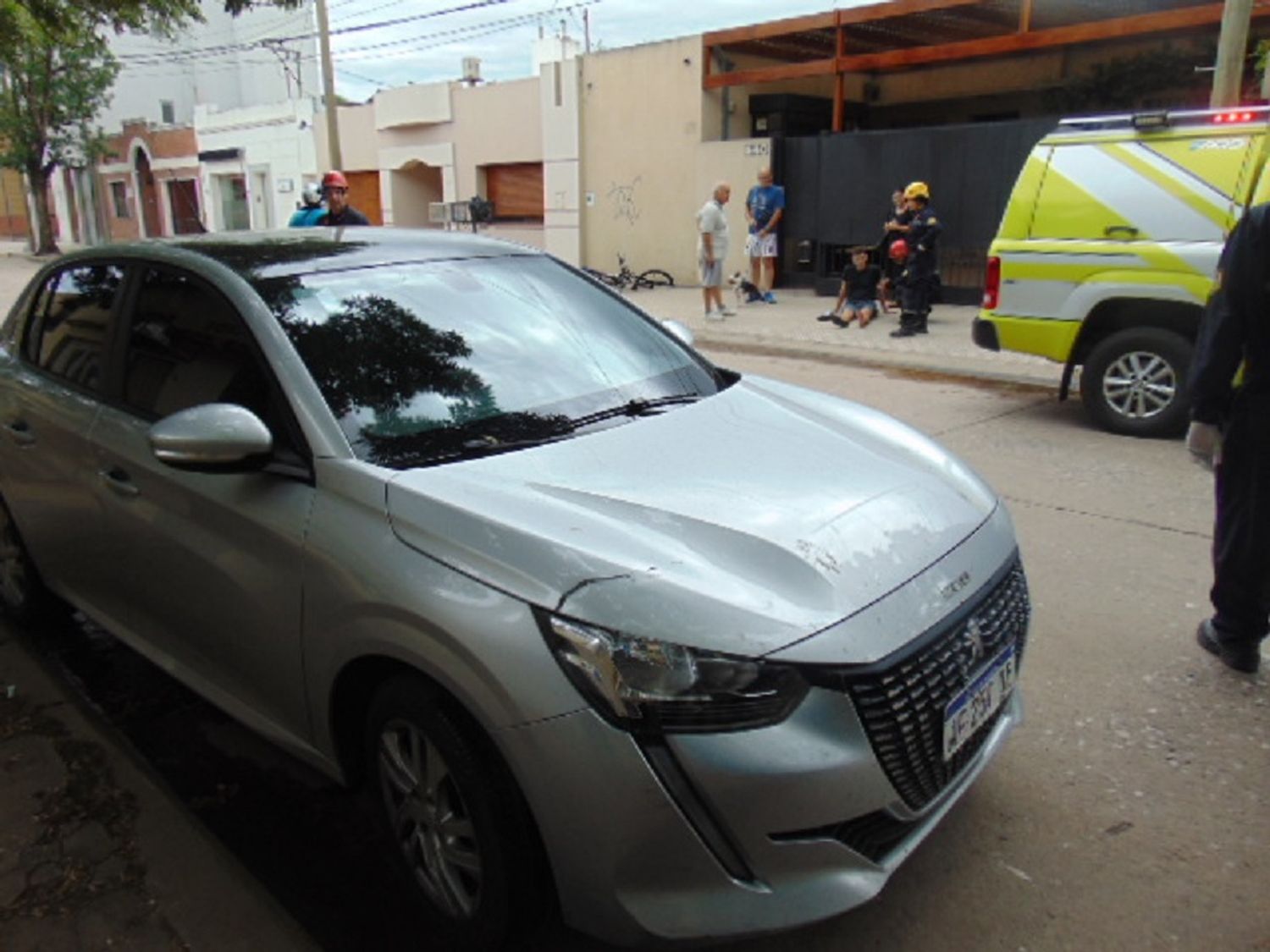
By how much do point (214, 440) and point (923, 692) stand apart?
Answer: 1.76 m

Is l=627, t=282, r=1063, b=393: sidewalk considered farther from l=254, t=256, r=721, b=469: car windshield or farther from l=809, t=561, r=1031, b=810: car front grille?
l=809, t=561, r=1031, b=810: car front grille

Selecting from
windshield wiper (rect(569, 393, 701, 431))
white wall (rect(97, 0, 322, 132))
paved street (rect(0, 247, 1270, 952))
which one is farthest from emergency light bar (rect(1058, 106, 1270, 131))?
white wall (rect(97, 0, 322, 132))

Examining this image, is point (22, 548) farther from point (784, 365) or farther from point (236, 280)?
point (784, 365)

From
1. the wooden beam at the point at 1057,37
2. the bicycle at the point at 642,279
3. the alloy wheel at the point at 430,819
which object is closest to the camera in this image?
the alloy wheel at the point at 430,819

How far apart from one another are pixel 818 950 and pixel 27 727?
278cm

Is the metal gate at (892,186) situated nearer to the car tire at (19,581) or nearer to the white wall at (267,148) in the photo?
the car tire at (19,581)

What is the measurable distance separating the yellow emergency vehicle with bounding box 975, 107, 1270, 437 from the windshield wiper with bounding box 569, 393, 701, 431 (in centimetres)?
501

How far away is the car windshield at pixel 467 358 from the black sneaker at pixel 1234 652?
2118 millimetres

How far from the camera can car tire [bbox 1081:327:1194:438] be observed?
22.5 ft

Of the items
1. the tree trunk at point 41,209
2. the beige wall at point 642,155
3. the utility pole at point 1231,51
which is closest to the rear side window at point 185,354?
the utility pole at point 1231,51

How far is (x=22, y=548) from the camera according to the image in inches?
162

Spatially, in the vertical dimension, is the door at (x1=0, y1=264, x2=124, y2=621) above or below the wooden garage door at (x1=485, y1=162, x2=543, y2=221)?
below

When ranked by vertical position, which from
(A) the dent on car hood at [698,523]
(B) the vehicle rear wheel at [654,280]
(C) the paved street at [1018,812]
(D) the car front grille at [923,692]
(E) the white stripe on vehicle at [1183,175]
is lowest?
(C) the paved street at [1018,812]

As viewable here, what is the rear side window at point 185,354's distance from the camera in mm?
2785
